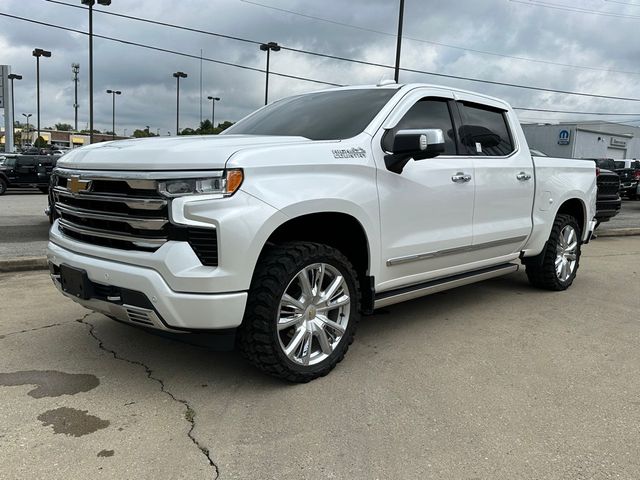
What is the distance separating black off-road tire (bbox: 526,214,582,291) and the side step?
680 mm

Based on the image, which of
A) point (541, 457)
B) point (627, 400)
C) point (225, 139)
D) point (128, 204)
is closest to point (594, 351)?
point (627, 400)

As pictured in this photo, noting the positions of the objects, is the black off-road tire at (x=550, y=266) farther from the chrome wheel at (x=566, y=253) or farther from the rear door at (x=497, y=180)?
the rear door at (x=497, y=180)

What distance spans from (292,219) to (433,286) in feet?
5.17

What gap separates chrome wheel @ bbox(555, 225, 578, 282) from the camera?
5.96 metres

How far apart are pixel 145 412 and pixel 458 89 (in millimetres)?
3547

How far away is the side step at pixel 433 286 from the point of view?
3980 mm

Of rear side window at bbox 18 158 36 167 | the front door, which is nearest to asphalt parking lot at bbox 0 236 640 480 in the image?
the front door

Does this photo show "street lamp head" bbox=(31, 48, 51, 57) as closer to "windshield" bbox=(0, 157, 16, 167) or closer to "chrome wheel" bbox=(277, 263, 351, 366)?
"windshield" bbox=(0, 157, 16, 167)

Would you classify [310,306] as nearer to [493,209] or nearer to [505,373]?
[505,373]

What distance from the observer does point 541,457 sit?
270 centimetres

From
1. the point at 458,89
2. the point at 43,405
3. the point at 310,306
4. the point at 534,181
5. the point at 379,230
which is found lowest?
the point at 43,405

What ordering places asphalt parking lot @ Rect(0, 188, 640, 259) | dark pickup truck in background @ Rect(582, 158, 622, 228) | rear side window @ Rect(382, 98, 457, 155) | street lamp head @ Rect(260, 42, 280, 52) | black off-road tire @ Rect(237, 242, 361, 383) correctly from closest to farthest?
Result: black off-road tire @ Rect(237, 242, 361, 383) < rear side window @ Rect(382, 98, 457, 155) < dark pickup truck in background @ Rect(582, 158, 622, 228) < asphalt parking lot @ Rect(0, 188, 640, 259) < street lamp head @ Rect(260, 42, 280, 52)

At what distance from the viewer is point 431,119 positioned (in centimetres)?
438

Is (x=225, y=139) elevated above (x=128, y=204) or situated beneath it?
elevated above
